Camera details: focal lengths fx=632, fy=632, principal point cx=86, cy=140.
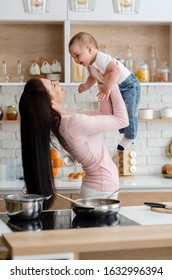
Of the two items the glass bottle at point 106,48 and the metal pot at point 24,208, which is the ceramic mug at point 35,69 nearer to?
the glass bottle at point 106,48

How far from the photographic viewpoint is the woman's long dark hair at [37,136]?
3834mm

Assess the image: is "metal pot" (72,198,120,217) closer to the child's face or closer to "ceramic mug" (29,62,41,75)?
the child's face

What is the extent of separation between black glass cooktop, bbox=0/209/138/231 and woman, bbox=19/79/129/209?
1.22 ft

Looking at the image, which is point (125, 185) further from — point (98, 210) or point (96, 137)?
point (98, 210)

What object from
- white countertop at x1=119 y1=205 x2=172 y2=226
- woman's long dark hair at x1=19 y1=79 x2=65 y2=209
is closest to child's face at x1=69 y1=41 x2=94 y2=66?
woman's long dark hair at x1=19 y1=79 x2=65 y2=209

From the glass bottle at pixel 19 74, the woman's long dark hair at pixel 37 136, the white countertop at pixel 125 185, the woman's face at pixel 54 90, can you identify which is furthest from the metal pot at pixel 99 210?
the glass bottle at pixel 19 74

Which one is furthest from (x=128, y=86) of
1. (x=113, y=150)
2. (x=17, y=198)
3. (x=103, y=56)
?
(x=113, y=150)

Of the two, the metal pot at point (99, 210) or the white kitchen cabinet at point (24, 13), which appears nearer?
the metal pot at point (99, 210)

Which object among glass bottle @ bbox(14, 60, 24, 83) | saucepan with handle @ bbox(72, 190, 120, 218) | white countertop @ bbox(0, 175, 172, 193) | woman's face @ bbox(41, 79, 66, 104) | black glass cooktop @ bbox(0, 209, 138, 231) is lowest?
white countertop @ bbox(0, 175, 172, 193)

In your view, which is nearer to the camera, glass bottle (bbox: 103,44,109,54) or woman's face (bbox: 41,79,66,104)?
woman's face (bbox: 41,79,66,104)

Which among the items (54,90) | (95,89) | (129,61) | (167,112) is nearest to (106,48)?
(129,61)

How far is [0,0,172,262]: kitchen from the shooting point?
18.2 ft

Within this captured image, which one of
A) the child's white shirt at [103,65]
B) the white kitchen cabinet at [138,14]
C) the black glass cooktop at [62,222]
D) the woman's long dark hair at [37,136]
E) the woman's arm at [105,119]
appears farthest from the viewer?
the white kitchen cabinet at [138,14]
